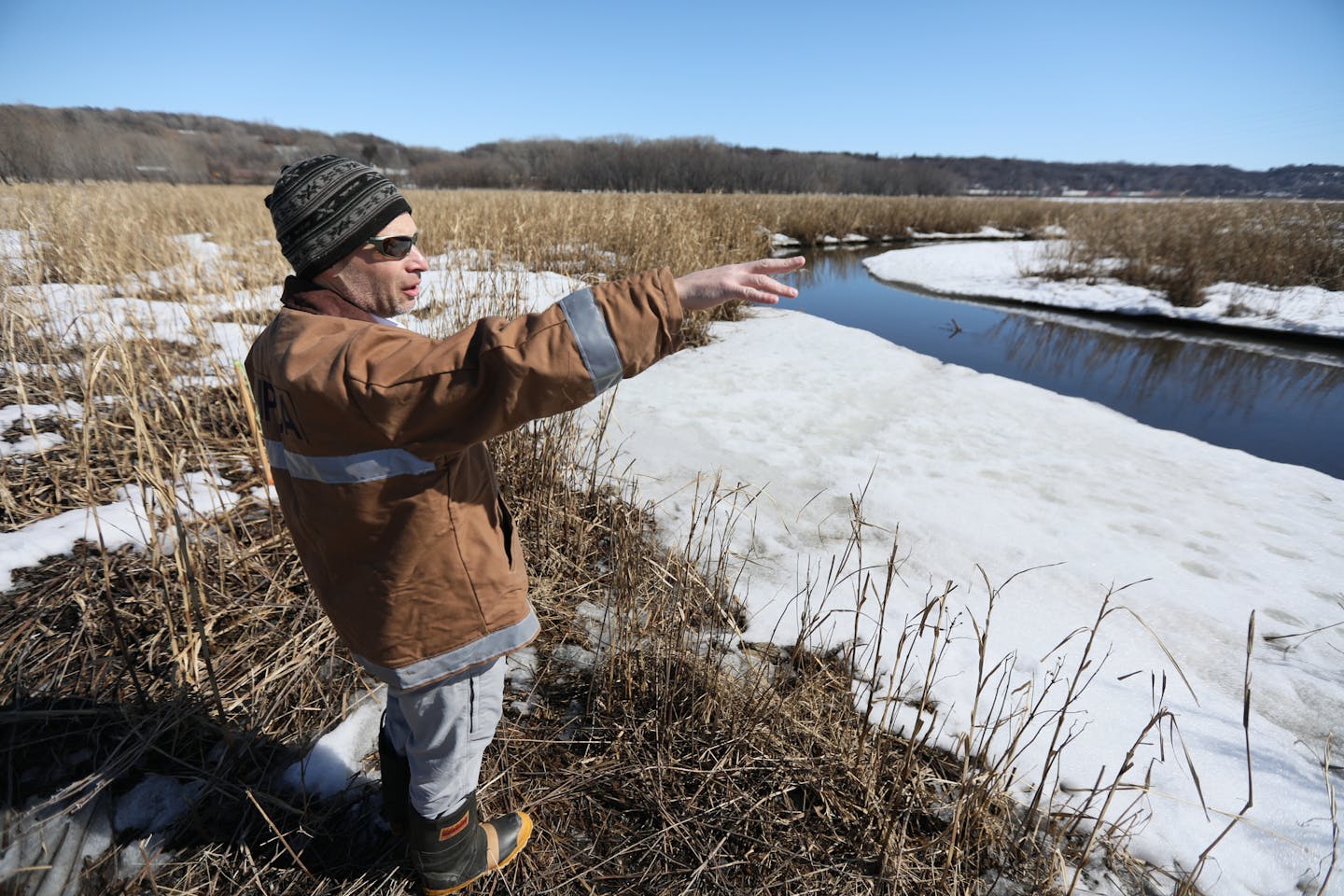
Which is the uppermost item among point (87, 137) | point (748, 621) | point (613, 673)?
point (87, 137)

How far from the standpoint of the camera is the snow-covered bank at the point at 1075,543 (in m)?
1.54

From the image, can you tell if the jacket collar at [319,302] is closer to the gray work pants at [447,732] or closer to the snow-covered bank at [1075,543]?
the gray work pants at [447,732]

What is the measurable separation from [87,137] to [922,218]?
24.2 metres

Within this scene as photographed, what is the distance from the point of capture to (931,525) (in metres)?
2.65

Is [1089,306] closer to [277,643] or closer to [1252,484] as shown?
[1252,484]

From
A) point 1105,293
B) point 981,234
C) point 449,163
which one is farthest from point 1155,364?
point 449,163

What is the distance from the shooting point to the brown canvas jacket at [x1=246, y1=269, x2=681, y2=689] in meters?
0.73

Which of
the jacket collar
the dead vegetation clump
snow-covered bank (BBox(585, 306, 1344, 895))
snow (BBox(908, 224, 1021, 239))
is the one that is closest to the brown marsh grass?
snow-covered bank (BBox(585, 306, 1344, 895))

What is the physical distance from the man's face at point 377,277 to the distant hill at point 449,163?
20.6ft

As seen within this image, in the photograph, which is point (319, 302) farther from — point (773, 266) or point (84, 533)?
point (84, 533)

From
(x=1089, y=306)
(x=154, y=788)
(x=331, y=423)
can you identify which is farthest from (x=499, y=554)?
(x=1089, y=306)

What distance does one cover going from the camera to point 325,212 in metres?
0.91

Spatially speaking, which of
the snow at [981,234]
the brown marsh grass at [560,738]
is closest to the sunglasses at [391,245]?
the brown marsh grass at [560,738]

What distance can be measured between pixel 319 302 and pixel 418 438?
1.12 feet
